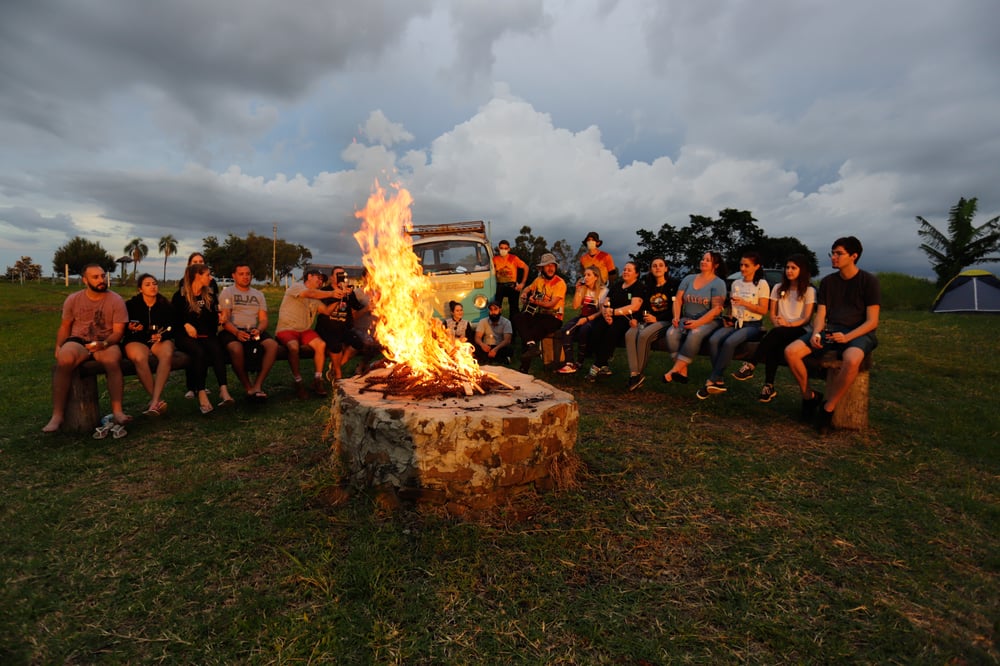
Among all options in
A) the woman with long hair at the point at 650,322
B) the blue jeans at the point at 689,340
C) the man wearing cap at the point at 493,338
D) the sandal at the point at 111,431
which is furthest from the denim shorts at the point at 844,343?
the sandal at the point at 111,431

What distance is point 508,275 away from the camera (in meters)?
10.3

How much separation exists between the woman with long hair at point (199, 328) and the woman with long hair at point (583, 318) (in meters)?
4.66

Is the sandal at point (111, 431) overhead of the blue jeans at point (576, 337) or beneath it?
beneath

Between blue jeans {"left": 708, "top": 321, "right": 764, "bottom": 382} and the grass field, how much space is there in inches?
38.9

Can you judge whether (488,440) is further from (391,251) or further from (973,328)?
(973,328)

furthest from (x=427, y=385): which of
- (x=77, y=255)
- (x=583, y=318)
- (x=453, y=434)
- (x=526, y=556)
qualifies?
(x=77, y=255)

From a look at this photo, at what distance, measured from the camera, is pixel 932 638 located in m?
2.47

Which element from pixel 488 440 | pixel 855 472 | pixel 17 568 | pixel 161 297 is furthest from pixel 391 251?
pixel 855 472

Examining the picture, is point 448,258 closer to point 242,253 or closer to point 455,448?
point 455,448

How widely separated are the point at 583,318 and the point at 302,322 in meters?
4.09

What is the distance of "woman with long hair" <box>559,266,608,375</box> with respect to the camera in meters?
7.67

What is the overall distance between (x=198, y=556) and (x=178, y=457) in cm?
199

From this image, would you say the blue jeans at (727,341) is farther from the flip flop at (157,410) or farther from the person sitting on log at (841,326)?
the flip flop at (157,410)

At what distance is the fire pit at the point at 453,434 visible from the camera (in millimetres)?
3426
